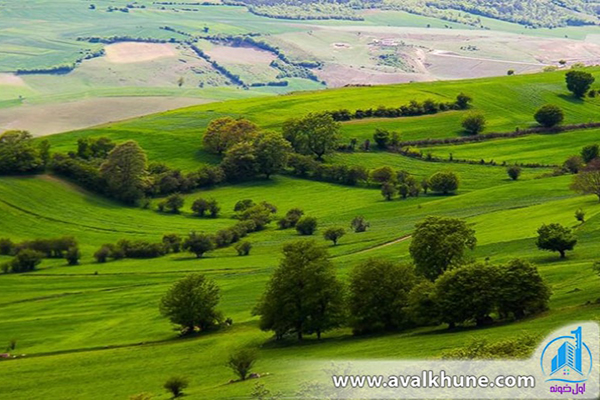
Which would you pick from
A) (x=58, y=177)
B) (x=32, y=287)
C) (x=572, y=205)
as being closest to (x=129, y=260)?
(x=32, y=287)

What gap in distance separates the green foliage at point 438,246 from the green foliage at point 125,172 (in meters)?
91.7

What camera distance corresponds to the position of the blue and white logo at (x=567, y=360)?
5241 centimetres

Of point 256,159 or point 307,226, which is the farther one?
point 256,159

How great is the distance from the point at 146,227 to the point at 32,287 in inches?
1454

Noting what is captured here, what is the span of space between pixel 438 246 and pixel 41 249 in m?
71.6

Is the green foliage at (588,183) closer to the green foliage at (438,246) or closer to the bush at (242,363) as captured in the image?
the green foliage at (438,246)

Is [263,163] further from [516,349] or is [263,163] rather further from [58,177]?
[516,349]

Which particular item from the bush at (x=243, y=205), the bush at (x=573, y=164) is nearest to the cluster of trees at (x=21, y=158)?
the bush at (x=243, y=205)

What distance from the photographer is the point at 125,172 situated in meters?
183

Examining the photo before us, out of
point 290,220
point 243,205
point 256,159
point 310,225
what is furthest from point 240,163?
point 310,225

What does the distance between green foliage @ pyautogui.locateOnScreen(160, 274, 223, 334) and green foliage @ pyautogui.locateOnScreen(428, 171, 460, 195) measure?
3118 inches

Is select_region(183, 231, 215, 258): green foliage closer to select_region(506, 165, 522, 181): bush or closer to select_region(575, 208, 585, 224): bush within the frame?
select_region(575, 208, 585, 224): bush

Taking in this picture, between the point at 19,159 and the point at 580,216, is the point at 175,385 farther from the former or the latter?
the point at 19,159

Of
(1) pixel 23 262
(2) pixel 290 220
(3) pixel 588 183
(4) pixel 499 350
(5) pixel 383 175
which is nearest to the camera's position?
(4) pixel 499 350
